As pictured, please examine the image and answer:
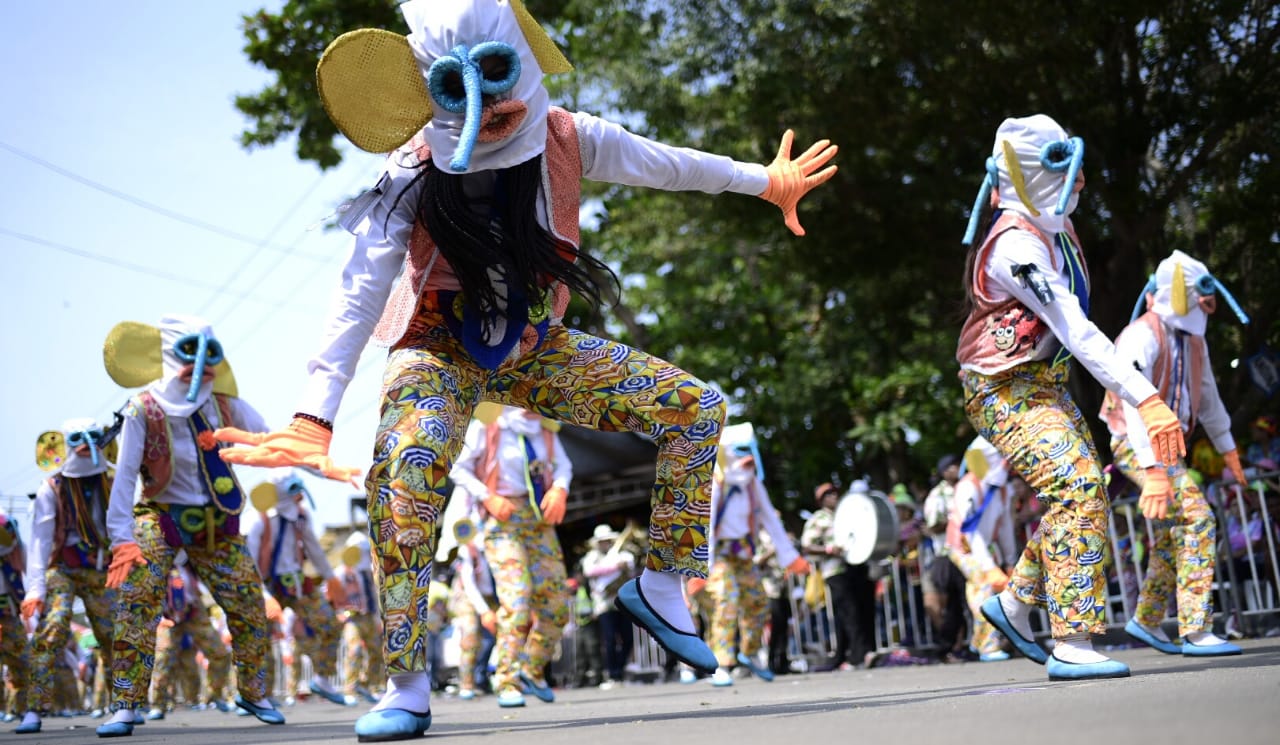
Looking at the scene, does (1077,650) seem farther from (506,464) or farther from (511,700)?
(506,464)

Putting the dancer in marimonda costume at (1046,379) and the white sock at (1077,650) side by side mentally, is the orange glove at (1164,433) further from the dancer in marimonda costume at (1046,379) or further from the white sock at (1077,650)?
the white sock at (1077,650)

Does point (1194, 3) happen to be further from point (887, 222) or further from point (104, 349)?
point (104, 349)

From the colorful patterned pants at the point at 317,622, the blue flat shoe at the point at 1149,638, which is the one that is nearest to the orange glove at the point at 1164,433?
the blue flat shoe at the point at 1149,638

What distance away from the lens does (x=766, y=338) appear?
21.0 m

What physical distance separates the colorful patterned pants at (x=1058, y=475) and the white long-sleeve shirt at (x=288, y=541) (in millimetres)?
8409

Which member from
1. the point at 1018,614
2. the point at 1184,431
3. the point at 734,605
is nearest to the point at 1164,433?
the point at 1018,614

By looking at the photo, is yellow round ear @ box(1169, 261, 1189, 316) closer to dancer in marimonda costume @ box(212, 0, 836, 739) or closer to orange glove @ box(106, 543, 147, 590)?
dancer in marimonda costume @ box(212, 0, 836, 739)

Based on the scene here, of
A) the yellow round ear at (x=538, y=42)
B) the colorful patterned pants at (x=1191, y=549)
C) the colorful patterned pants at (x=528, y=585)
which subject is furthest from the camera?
the colorful patterned pants at (x=528, y=585)

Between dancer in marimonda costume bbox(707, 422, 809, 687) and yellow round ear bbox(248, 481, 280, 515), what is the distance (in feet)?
13.9

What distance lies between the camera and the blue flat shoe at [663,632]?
4.24m

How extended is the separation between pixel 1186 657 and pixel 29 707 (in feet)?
26.3

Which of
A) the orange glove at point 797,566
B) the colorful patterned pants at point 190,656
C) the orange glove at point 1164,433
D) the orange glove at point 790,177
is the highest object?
the orange glove at point 790,177

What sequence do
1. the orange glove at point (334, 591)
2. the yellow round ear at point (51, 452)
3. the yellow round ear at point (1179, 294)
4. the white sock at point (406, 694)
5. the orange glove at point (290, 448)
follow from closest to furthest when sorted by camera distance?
the orange glove at point (290, 448), the white sock at point (406, 694), the yellow round ear at point (1179, 294), the yellow round ear at point (51, 452), the orange glove at point (334, 591)

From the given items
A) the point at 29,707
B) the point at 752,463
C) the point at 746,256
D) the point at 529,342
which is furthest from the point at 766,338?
the point at 529,342
